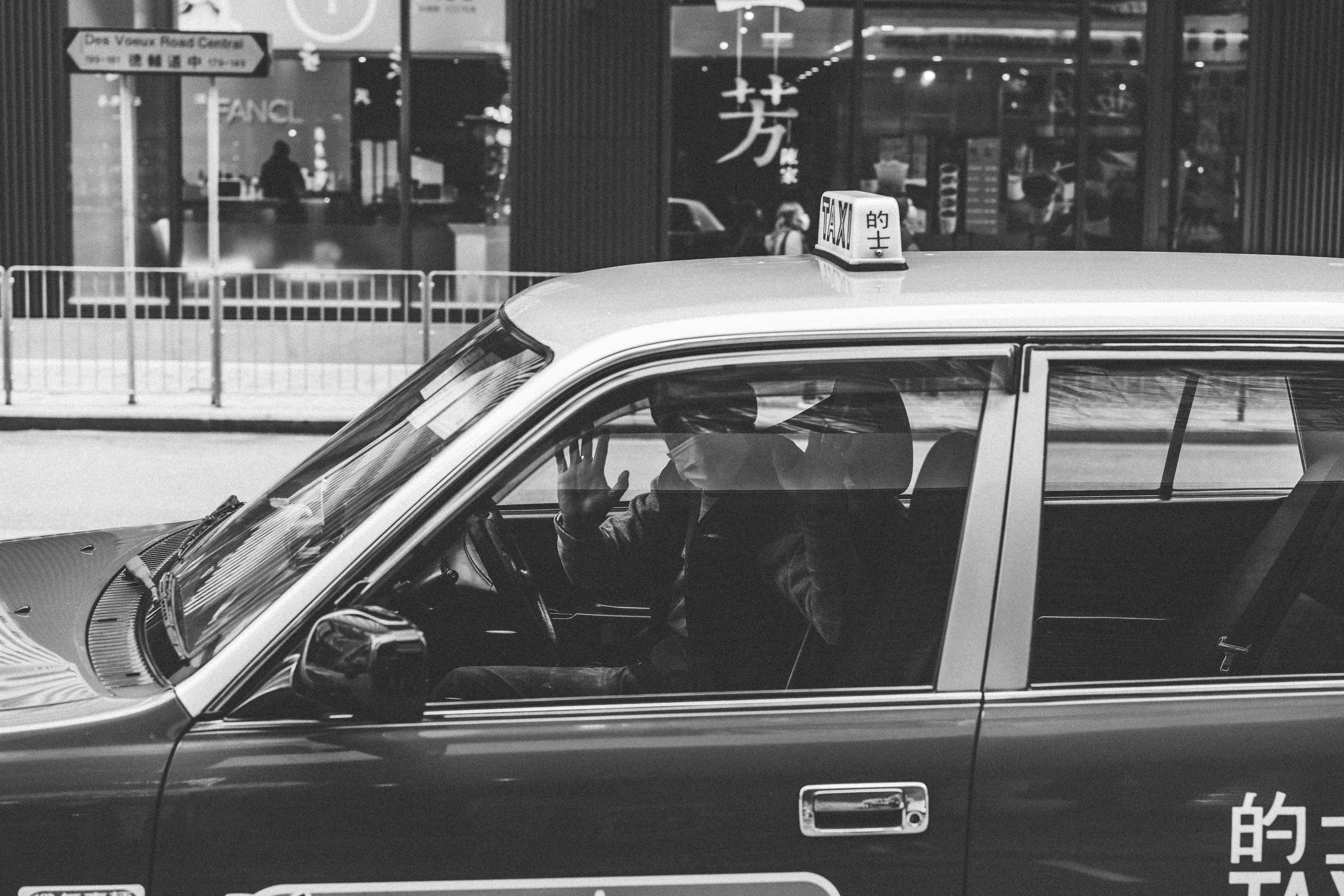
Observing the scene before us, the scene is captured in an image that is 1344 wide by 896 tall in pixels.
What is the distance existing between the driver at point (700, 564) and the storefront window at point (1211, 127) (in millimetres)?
14053

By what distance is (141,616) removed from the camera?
3021 mm

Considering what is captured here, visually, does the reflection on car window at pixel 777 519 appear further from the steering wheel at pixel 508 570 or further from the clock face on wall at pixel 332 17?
the clock face on wall at pixel 332 17

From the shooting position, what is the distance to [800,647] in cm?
282

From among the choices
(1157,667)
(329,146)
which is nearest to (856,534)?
(1157,667)

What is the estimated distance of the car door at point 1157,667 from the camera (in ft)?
8.04

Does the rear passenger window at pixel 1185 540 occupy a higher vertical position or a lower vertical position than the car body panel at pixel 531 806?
higher

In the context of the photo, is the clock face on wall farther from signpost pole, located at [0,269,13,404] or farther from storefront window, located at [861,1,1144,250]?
storefront window, located at [861,1,1144,250]

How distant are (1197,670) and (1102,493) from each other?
14.2 inches

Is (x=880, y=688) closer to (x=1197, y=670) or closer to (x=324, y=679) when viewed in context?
(x=1197, y=670)

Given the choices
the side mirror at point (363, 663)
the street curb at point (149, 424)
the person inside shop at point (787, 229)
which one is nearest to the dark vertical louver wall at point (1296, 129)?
the person inside shop at point (787, 229)

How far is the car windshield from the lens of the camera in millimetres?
2684

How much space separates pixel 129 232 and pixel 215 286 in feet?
3.04

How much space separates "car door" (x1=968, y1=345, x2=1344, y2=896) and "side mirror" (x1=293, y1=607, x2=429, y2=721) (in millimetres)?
843

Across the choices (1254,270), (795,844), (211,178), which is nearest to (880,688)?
(795,844)
